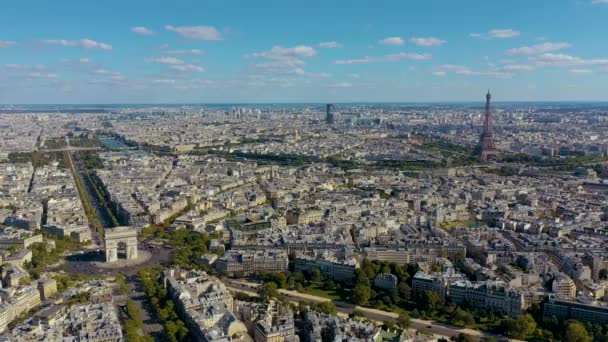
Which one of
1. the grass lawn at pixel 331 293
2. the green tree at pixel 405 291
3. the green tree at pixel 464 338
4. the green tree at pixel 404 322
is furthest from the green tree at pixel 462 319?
the grass lawn at pixel 331 293

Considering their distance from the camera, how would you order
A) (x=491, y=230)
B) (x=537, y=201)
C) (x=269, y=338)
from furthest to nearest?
1. (x=537, y=201)
2. (x=491, y=230)
3. (x=269, y=338)

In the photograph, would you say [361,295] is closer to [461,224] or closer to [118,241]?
[118,241]

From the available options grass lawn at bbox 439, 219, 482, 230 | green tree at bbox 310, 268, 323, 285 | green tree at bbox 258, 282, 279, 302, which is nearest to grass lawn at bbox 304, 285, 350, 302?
green tree at bbox 310, 268, 323, 285

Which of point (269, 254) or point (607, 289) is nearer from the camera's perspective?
point (607, 289)

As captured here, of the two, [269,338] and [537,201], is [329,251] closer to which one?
[269,338]

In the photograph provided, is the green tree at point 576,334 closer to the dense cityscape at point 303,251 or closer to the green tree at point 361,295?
the dense cityscape at point 303,251

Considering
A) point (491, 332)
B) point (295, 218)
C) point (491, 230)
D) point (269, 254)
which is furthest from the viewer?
point (295, 218)

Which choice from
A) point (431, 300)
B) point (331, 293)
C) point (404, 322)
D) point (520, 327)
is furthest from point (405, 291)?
point (520, 327)

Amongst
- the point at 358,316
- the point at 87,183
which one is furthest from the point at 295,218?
the point at 87,183
